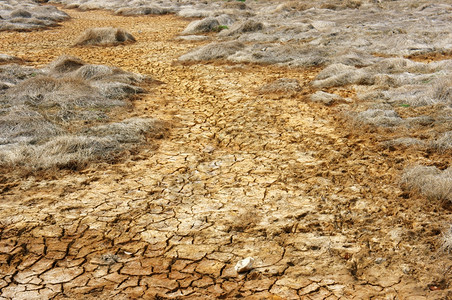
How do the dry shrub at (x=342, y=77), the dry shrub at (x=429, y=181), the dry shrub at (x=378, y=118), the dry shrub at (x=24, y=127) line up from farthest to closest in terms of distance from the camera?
the dry shrub at (x=342, y=77) < the dry shrub at (x=378, y=118) < the dry shrub at (x=24, y=127) < the dry shrub at (x=429, y=181)

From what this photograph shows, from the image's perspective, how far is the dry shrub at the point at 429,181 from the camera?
163 inches

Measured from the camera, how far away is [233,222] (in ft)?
13.3

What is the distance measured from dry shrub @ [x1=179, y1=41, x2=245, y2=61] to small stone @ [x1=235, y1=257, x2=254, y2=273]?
8167mm

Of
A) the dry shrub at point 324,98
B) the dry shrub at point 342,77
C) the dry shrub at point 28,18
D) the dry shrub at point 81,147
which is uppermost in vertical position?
the dry shrub at point 28,18

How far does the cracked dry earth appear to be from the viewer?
324 centimetres

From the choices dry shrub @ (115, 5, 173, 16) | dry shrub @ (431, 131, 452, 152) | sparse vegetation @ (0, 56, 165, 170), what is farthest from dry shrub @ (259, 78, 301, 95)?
dry shrub @ (115, 5, 173, 16)

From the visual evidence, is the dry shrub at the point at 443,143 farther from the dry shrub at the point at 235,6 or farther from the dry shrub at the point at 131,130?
the dry shrub at the point at 235,6

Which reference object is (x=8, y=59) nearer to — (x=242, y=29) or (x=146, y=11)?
(x=242, y=29)

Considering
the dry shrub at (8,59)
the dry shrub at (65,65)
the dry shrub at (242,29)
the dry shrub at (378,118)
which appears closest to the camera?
the dry shrub at (378,118)

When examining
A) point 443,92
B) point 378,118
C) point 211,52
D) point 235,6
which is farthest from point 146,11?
point 378,118

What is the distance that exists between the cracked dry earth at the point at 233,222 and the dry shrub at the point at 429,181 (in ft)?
0.38

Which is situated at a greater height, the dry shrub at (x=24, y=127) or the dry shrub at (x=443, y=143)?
the dry shrub at (x=24, y=127)

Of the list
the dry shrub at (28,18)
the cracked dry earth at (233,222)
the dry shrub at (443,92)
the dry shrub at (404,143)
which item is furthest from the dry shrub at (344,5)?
the dry shrub at (404,143)

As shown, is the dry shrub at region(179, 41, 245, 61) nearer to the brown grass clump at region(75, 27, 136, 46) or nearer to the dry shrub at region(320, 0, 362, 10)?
the brown grass clump at region(75, 27, 136, 46)
